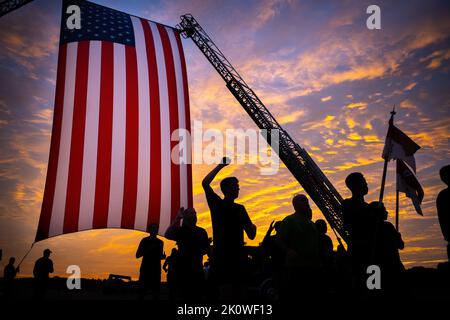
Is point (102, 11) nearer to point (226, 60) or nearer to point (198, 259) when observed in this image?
point (198, 259)

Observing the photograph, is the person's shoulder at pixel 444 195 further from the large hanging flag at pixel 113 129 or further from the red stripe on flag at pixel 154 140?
the red stripe on flag at pixel 154 140

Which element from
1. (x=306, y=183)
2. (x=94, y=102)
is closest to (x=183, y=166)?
(x=94, y=102)

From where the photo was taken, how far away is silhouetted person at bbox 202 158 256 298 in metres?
3.37

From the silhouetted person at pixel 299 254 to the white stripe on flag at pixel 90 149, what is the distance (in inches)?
205

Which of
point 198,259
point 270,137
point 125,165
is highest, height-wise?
point 270,137

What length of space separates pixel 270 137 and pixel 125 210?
14.3 metres

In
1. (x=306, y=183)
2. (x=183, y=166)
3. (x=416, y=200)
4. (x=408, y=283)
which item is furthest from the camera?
(x=306, y=183)

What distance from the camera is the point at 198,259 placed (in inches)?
167

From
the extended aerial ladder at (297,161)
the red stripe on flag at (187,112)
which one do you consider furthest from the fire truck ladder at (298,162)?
the red stripe on flag at (187,112)

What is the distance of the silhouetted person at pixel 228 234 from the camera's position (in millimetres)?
3369

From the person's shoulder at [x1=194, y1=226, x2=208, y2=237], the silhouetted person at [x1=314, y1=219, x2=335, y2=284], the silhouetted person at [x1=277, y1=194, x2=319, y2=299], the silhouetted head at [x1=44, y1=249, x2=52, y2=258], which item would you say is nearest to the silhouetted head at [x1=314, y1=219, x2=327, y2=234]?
the silhouetted person at [x1=314, y1=219, x2=335, y2=284]

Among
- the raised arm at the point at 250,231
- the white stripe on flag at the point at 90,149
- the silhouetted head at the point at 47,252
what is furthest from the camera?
the silhouetted head at the point at 47,252

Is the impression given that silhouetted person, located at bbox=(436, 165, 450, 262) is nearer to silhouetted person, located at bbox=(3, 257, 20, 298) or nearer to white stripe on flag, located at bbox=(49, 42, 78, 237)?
white stripe on flag, located at bbox=(49, 42, 78, 237)

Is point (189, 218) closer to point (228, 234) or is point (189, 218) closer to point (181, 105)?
point (228, 234)
